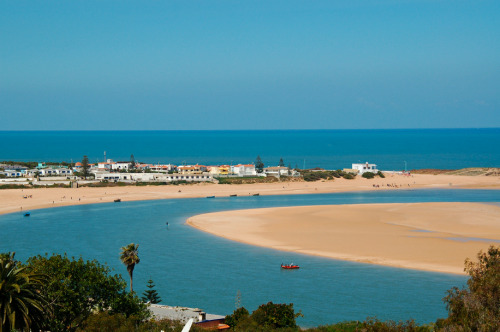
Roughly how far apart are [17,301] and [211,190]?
2875 inches

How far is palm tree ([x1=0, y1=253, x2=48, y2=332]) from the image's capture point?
17.0m

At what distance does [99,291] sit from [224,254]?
2228 cm

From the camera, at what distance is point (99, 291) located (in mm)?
21344

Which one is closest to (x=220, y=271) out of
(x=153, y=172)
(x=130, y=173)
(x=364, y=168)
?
(x=130, y=173)

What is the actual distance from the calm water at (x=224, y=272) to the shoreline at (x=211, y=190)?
1317 cm

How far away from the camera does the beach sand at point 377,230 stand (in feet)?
138

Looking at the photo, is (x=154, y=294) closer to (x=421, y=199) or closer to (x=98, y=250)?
(x=98, y=250)

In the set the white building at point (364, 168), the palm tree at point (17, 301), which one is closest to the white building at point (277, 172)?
the white building at point (364, 168)

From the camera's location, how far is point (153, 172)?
10550 centimetres

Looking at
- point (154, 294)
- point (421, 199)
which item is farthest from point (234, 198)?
point (154, 294)

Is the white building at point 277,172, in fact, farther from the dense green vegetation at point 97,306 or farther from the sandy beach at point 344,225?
the dense green vegetation at point 97,306

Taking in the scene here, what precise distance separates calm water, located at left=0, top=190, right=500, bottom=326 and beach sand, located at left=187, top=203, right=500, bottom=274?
2.33m

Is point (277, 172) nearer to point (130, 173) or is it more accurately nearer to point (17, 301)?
point (130, 173)

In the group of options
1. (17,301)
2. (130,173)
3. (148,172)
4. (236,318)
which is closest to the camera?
(17,301)
